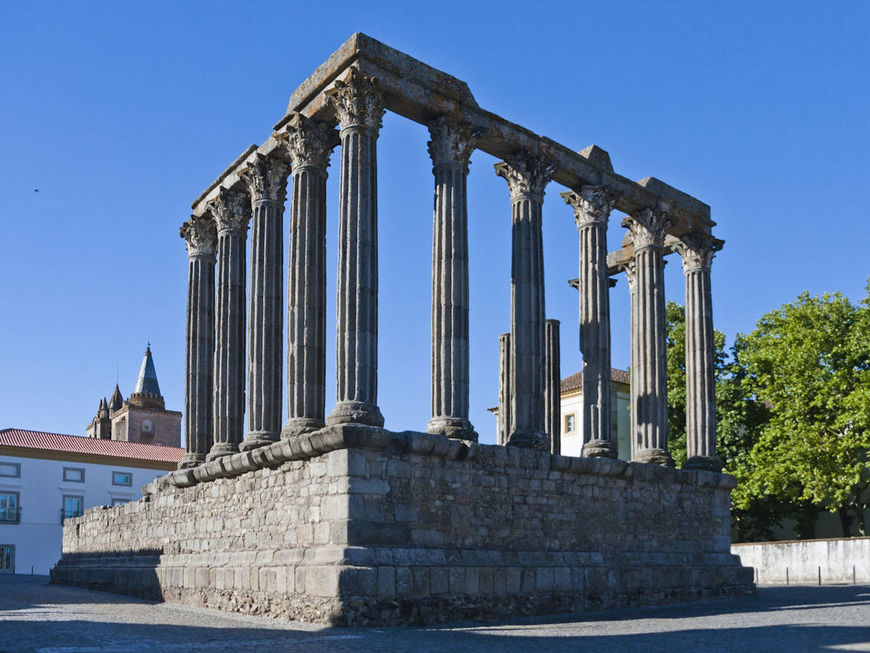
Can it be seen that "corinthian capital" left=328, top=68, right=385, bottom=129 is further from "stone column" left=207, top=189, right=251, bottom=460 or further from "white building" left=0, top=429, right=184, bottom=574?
"white building" left=0, top=429, right=184, bottom=574

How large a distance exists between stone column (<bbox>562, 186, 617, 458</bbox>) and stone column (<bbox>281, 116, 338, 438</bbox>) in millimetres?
6263

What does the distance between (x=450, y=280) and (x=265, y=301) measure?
4456 mm

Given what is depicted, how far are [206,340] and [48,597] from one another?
23.6 feet

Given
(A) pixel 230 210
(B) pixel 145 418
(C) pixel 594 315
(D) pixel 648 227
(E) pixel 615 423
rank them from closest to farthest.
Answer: (C) pixel 594 315, (A) pixel 230 210, (D) pixel 648 227, (E) pixel 615 423, (B) pixel 145 418

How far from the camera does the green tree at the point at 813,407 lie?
125 feet

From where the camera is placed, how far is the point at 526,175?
21422 millimetres

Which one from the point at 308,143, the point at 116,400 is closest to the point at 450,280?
the point at 308,143

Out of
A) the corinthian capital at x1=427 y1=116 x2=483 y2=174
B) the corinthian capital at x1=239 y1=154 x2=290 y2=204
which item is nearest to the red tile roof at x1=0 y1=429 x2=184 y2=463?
the corinthian capital at x1=239 y1=154 x2=290 y2=204

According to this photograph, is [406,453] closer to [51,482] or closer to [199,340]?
[199,340]

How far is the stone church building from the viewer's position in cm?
8106

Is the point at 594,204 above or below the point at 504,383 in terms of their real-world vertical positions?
above

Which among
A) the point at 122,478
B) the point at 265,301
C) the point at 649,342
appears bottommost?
the point at 122,478

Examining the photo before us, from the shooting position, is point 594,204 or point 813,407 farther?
point 813,407

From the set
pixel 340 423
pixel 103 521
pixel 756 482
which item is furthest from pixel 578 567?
pixel 756 482
